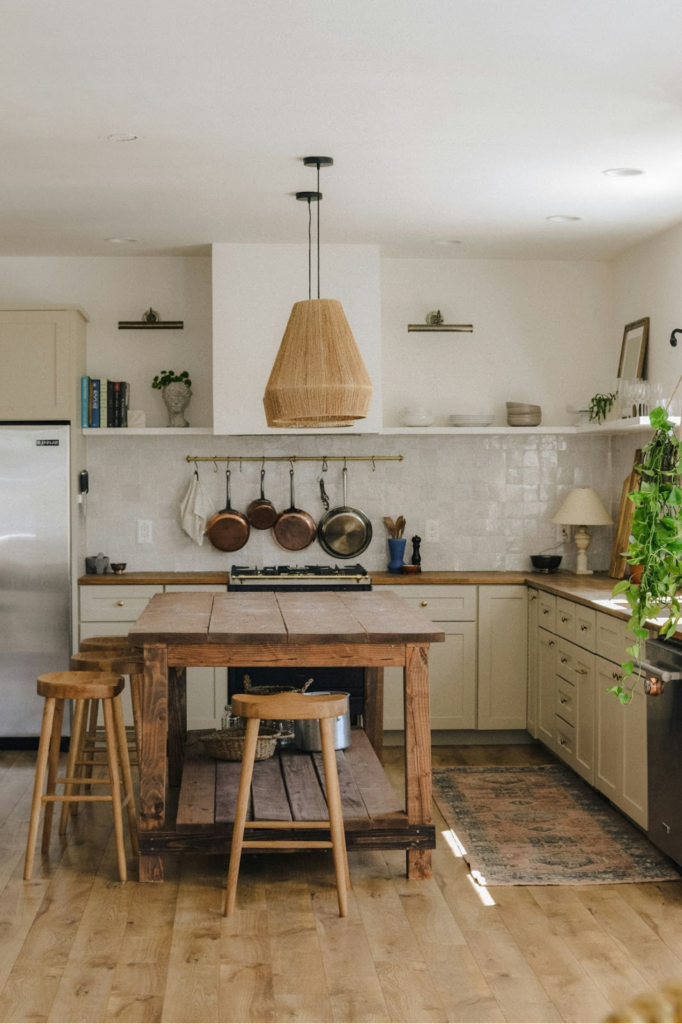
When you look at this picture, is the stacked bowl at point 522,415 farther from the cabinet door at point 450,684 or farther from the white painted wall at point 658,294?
the cabinet door at point 450,684

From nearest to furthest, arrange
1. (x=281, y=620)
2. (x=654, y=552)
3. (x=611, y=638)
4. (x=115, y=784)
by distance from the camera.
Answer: (x=654, y=552)
(x=115, y=784)
(x=281, y=620)
(x=611, y=638)

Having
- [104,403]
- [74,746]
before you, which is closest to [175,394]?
[104,403]

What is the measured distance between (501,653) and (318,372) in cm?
267

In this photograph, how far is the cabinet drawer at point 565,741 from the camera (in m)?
5.11

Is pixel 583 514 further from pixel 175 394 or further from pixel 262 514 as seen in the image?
pixel 175 394

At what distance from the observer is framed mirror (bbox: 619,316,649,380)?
5.73 m

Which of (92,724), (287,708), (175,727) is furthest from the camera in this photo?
(92,724)

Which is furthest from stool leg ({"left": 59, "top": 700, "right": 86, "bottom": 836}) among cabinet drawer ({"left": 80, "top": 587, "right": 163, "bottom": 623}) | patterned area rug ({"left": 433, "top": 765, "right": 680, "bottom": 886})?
patterned area rug ({"left": 433, "top": 765, "right": 680, "bottom": 886})

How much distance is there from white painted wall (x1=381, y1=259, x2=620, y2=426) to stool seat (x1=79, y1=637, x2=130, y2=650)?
235cm

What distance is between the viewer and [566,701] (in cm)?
519

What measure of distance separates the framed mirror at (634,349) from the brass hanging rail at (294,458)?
1417mm

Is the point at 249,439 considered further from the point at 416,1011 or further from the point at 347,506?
the point at 416,1011

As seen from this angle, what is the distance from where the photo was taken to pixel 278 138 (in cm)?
395

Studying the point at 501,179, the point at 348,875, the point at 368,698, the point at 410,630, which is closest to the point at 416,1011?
the point at 348,875
